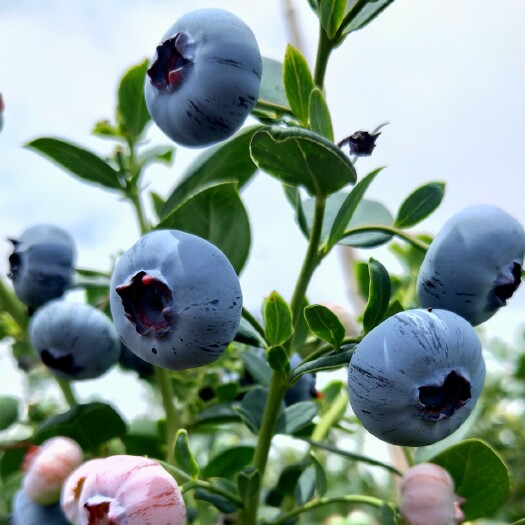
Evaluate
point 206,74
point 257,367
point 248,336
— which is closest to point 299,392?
point 257,367

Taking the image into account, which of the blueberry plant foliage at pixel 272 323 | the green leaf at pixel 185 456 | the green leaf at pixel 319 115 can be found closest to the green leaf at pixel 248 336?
the blueberry plant foliage at pixel 272 323

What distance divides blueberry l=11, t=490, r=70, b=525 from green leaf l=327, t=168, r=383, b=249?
1.74ft

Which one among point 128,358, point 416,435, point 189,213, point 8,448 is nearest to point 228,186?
point 189,213

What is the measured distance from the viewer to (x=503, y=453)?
2.23 m

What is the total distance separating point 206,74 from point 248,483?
0.43 meters

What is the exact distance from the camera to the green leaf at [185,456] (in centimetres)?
73

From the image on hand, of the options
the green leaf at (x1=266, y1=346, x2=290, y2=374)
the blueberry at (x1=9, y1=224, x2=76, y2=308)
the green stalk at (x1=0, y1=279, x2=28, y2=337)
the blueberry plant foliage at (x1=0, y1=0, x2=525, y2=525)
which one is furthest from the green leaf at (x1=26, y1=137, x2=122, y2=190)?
the green leaf at (x1=266, y1=346, x2=290, y2=374)

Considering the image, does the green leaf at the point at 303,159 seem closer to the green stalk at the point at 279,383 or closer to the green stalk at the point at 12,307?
the green stalk at the point at 279,383

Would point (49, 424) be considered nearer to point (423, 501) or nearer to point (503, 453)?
point (423, 501)

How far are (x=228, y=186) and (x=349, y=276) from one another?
172 centimetres

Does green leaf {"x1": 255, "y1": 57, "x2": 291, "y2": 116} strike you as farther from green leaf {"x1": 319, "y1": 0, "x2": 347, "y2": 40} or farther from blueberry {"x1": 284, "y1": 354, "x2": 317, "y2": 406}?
blueberry {"x1": 284, "y1": 354, "x2": 317, "y2": 406}

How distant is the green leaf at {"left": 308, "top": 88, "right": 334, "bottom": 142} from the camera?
2.22ft

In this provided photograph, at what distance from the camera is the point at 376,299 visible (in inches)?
26.7

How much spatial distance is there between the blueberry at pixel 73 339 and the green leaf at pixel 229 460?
11.6 inches
